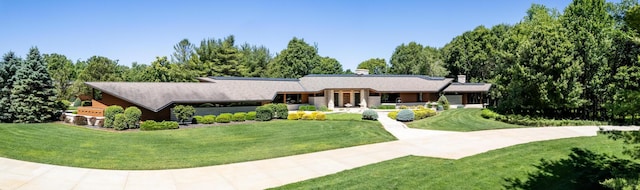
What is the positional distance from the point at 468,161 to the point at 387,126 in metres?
11.2

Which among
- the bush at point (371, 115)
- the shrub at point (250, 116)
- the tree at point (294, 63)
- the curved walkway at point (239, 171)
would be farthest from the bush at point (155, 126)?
the tree at point (294, 63)

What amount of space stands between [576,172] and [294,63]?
2263 inches

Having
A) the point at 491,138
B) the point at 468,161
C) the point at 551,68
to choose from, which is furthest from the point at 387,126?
the point at 551,68

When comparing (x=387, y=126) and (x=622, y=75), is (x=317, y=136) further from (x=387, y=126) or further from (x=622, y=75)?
(x=622, y=75)

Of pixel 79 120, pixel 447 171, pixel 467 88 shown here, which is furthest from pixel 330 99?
pixel 447 171

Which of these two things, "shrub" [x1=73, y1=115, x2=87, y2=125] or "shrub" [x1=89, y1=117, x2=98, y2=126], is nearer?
"shrub" [x1=89, y1=117, x2=98, y2=126]

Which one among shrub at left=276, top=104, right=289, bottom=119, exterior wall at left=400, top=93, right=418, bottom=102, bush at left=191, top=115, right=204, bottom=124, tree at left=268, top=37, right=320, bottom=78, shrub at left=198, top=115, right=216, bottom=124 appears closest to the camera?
shrub at left=198, top=115, right=216, bottom=124

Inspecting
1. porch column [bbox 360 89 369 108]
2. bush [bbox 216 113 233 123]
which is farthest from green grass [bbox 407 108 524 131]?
porch column [bbox 360 89 369 108]

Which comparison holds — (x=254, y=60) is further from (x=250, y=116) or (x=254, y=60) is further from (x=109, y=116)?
(x=109, y=116)

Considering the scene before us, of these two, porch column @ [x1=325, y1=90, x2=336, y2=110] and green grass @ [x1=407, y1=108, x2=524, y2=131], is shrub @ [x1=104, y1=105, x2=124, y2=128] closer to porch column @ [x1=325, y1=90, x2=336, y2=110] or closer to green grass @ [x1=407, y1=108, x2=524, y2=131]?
green grass @ [x1=407, y1=108, x2=524, y2=131]

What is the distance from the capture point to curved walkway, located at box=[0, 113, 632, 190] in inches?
404

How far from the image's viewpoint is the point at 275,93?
33.7m

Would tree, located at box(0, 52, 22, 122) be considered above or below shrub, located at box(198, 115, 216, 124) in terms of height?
above

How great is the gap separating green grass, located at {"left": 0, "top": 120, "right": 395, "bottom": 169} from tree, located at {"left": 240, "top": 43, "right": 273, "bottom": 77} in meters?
38.0
